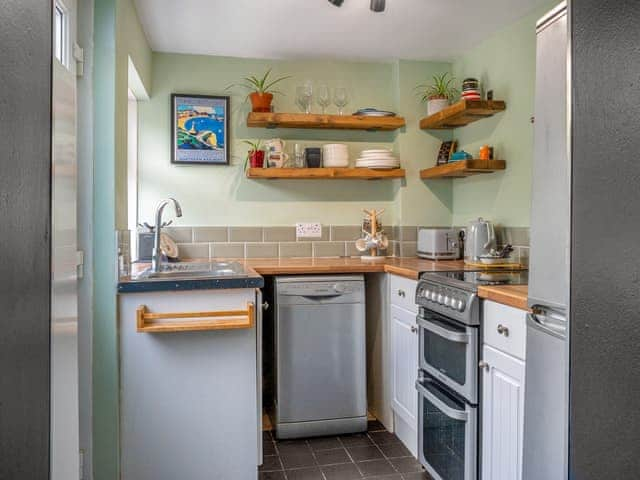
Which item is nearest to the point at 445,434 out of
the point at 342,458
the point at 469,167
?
the point at 342,458

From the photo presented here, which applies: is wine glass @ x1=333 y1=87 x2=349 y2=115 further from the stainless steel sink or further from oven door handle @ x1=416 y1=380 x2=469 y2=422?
oven door handle @ x1=416 y1=380 x2=469 y2=422

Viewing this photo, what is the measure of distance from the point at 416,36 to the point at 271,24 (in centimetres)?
87

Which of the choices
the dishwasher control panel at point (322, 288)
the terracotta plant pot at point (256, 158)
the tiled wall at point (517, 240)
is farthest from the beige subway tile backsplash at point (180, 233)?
the tiled wall at point (517, 240)

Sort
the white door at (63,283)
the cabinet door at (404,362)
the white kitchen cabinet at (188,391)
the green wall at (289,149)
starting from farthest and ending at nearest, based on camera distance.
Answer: the green wall at (289,149) → the cabinet door at (404,362) → the white kitchen cabinet at (188,391) → the white door at (63,283)

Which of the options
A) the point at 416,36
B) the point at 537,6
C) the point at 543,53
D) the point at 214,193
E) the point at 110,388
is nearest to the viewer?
the point at 543,53

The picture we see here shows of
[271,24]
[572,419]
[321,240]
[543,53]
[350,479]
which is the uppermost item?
[271,24]

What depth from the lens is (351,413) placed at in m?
2.97

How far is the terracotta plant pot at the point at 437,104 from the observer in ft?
11.0

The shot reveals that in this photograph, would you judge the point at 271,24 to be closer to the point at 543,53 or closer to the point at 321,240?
the point at 321,240

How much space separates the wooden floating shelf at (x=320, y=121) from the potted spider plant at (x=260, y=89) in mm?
68

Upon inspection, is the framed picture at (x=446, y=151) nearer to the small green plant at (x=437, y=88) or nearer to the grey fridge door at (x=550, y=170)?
the small green plant at (x=437, y=88)

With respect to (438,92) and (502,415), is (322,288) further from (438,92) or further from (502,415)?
(438,92)

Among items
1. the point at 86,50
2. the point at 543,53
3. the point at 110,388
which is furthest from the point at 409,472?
the point at 86,50

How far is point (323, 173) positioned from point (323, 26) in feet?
2.88
